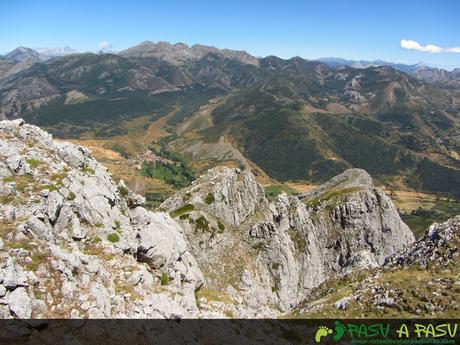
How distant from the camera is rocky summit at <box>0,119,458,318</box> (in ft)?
131

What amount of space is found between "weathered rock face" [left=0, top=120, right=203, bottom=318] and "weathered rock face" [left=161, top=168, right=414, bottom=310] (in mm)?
41180

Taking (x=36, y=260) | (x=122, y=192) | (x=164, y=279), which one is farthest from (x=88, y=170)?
(x=36, y=260)

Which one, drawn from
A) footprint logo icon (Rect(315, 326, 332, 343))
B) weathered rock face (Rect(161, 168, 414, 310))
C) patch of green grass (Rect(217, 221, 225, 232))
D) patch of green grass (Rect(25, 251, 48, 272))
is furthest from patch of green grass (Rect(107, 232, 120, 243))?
patch of green grass (Rect(217, 221, 225, 232))

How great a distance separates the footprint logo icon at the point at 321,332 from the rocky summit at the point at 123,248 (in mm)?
10130

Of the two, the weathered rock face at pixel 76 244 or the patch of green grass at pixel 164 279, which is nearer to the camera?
the weathered rock face at pixel 76 244

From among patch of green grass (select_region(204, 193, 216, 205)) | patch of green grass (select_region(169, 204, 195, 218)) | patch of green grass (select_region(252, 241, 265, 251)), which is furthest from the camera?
patch of green grass (select_region(204, 193, 216, 205))

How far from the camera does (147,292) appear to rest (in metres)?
46.4

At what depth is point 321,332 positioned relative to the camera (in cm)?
5847

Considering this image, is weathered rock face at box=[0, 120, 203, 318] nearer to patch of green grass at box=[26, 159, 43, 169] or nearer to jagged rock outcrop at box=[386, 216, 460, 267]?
patch of green grass at box=[26, 159, 43, 169]

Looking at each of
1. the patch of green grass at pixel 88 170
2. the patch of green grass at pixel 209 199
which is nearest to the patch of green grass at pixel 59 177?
the patch of green grass at pixel 88 170

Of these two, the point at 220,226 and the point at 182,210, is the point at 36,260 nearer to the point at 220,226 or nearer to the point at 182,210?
the point at 182,210

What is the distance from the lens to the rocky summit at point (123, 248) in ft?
131

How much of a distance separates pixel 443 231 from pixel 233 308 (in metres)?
46.6

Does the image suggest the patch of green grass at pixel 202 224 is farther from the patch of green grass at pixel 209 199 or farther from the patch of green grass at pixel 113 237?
the patch of green grass at pixel 113 237
